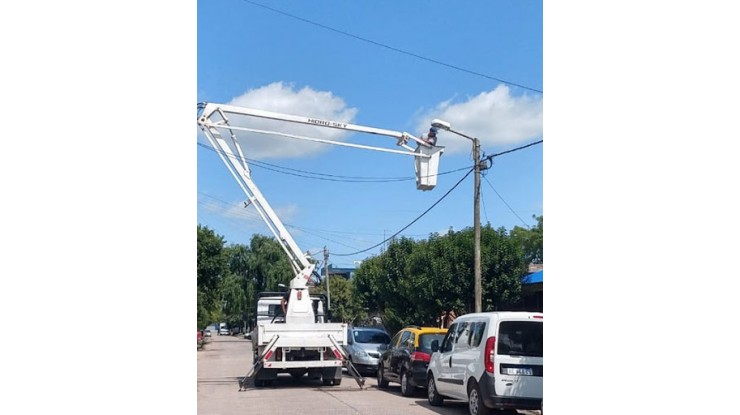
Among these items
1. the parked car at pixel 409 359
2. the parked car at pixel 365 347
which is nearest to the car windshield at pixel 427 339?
the parked car at pixel 409 359

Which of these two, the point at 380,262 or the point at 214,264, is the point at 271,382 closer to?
the point at 380,262

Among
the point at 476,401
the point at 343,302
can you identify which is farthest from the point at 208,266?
the point at 476,401

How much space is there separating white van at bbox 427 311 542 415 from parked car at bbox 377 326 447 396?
3.12m

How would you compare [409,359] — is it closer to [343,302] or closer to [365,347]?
[365,347]

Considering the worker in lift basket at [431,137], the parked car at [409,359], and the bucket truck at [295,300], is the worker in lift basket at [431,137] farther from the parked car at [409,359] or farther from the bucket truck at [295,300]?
the parked car at [409,359]

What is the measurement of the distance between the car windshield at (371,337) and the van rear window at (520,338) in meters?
12.2

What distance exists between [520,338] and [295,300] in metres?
9.04

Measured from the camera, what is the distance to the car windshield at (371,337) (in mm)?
23155

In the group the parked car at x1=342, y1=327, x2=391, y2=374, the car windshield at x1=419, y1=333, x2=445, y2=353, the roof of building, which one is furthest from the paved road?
the roof of building

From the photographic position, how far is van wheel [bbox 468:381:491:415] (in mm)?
11102

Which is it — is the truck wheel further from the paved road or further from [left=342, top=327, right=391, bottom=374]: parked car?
[left=342, top=327, right=391, bottom=374]: parked car

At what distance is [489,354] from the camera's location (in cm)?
1103
